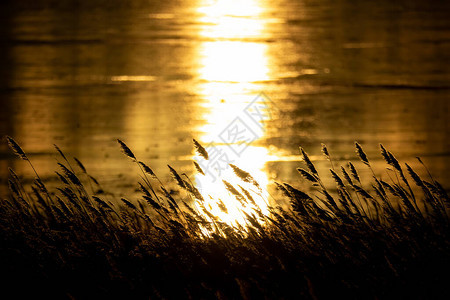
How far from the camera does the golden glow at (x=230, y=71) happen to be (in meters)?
3.40

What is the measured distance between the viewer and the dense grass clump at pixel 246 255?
5.42 feet

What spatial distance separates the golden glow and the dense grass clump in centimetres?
148

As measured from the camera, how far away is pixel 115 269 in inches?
65.3

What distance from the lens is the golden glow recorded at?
340cm

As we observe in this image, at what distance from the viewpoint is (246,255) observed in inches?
70.7

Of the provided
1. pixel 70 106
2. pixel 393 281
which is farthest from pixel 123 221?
pixel 70 106

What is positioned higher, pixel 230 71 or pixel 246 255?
pixel 230 71

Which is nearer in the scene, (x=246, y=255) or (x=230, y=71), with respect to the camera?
(x=246, y=255)

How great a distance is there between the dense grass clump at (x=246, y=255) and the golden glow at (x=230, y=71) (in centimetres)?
148

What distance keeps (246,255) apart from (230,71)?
206cm

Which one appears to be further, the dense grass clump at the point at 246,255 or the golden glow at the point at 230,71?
the golden glow at the point at 230,71

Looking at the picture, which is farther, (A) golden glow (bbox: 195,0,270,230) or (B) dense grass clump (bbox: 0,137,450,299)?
(A) golden glow (bbox: 195,0,270,230)

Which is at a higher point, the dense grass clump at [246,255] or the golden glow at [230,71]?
the golden glow at [230,71]

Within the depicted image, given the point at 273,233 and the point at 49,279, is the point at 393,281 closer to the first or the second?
the point at 273,233
